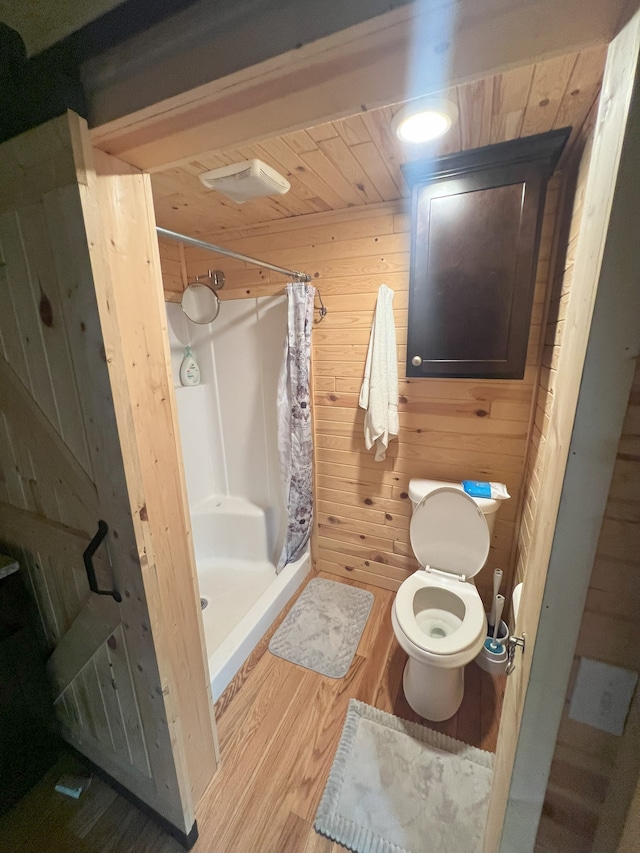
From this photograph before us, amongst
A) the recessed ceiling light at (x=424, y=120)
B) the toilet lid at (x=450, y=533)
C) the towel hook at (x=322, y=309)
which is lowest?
the toilet lid at (x=450, y=533)

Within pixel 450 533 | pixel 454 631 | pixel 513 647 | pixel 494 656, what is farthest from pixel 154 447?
pixel 494 656

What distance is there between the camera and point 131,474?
81 cm

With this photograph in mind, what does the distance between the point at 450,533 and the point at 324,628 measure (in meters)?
0.92

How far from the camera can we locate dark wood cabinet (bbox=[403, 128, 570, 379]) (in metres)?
1.22

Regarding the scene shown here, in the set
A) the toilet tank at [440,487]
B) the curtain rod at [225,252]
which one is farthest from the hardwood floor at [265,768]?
the curtain rod at [225,252]

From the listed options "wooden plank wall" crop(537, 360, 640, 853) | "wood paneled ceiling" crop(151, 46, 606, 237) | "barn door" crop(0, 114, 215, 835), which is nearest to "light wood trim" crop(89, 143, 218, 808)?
"barn door" crop(0, 114, 215, 835)

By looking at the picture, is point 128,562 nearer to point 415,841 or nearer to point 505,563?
point 415,841

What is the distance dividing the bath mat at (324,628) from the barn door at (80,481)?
0.60 meters

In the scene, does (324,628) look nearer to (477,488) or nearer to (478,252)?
(477,488)

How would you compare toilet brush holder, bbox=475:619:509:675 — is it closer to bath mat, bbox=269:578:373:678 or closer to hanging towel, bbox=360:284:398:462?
bath mat, bbox=269:578:373:678

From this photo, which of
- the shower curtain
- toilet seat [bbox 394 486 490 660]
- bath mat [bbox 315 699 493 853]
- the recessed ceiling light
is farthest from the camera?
the shower curtain

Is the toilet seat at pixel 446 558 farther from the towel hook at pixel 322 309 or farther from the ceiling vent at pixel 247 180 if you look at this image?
the ceiling vent at pixel 247 180

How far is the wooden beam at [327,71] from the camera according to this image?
1.48ft

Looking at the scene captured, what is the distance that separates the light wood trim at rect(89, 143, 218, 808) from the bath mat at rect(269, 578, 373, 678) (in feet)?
2.24
